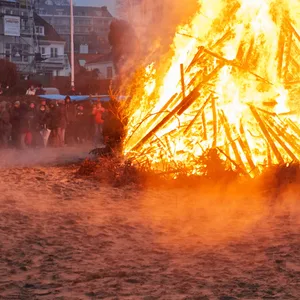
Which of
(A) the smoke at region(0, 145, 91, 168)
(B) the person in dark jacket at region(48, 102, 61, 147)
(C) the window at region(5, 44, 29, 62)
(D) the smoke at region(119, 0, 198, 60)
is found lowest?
(A) the smoke at region(0, 145, 91, 168)

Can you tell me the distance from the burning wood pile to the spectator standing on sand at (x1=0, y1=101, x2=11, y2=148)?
22.9 feet

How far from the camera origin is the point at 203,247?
20.8 ft

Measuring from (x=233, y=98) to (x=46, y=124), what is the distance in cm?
865

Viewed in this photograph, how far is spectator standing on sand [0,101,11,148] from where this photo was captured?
59.8 feet

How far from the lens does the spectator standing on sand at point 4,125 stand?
59.8 ft

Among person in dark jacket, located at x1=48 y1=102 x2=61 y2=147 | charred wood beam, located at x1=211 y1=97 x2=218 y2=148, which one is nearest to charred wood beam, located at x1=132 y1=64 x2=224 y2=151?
charred wood beam, located at x1=211 y1=97 x2=218 y2=148

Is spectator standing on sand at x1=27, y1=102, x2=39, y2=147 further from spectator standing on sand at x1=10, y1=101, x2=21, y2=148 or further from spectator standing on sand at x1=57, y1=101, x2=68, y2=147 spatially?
spectator standing on sand at x1=57, y1=101, x2=68, y2=147

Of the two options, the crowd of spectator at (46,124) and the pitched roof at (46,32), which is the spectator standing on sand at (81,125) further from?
the pitched roof at (46,32)

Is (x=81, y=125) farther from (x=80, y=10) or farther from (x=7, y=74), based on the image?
(x=80, y=10)

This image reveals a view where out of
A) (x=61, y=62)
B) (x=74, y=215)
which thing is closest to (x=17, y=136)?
(x=74, y=215)

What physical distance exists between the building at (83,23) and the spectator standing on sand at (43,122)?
222ft

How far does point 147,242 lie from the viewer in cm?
658

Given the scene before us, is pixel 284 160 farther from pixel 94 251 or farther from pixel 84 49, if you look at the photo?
pixel 84 49

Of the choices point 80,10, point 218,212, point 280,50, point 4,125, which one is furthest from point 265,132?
point 80,10
